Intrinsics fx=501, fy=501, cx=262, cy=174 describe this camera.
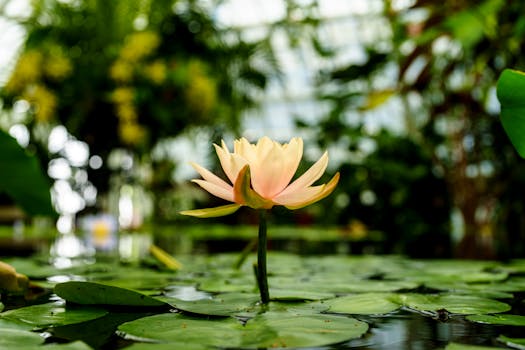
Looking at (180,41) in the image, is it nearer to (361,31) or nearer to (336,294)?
(336,294)

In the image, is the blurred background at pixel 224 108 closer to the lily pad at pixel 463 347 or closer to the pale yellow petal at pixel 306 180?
the pale yellow petal at pixel 306 180

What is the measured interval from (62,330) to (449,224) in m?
3.12

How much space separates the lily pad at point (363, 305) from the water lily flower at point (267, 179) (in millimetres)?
154

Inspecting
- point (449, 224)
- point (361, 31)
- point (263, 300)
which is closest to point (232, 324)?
point (263, 300)

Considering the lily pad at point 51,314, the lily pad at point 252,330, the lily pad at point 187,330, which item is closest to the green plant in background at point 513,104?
the lily pad at point 252,330

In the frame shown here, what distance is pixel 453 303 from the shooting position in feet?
2.28

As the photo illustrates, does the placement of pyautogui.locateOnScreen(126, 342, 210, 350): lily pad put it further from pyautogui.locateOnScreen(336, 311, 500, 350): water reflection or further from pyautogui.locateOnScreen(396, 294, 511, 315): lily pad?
pyautogui.locateOnScreen(396, 294, 511, 315): lily pad

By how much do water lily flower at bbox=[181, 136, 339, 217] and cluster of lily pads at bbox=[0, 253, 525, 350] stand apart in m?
0.13

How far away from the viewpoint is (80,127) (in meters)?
2.85

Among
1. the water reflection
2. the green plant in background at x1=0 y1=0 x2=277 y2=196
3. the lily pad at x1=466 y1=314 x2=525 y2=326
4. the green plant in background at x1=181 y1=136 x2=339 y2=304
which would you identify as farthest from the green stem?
the green plant in background at x1=0 y1=0 x2=277 y2=196

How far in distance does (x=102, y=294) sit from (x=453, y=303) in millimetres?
476

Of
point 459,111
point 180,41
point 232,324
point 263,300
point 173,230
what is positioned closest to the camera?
point 232,324

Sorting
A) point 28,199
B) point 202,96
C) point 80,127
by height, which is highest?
point 202,96

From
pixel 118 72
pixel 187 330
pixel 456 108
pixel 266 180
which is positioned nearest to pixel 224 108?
pixel 118 72
